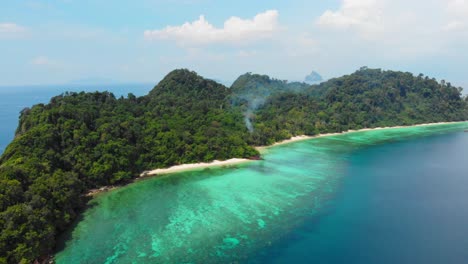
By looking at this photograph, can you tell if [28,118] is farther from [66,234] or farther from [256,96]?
[256,96]

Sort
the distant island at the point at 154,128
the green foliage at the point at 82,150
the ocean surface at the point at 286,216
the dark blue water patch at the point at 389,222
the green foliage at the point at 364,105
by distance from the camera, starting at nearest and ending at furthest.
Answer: the dark blue water patch at the point at 389,222, the ocean surface at the point at 286,216, the green foliage at the point at 82,150, the distant island at the point at 154,128, the green foliage at the point at 364,105

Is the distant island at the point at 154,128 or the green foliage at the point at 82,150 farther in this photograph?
the distant island at the point at 154,128

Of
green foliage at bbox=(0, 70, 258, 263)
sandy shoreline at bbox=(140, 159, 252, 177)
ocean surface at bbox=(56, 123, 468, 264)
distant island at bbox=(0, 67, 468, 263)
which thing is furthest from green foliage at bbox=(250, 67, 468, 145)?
ocean surface at bbox=(56, 123, 468, 264)

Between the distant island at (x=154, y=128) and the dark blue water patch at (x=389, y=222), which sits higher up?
the distant island at (x=154, y=128)

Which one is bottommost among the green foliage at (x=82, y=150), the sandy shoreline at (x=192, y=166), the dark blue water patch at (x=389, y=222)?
the dark blue water patch at (x=389, y=222)

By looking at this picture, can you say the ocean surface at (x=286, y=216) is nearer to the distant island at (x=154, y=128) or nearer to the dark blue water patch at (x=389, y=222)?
the dark blue water patch at (x=389, y=222)

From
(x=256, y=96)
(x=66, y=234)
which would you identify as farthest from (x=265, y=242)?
(x=256, y=96)

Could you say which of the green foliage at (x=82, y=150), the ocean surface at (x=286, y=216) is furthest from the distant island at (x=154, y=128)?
the ocean surface at (x=286, y=216)
